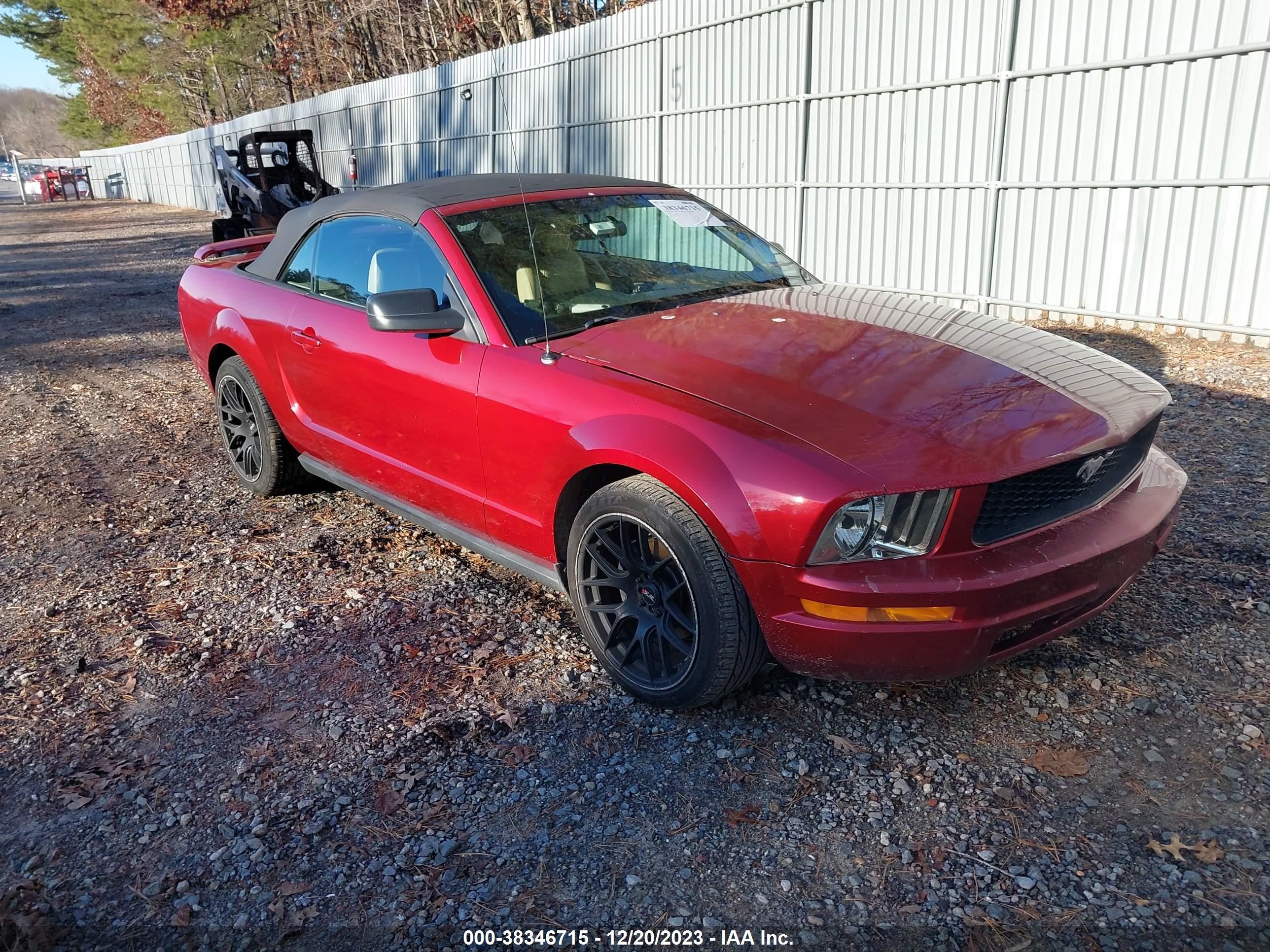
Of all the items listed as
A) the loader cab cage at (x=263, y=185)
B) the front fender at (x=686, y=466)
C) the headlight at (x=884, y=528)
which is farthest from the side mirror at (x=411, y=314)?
the loader cab cage at (x=263, y=185)

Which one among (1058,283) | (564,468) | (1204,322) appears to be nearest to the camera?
(564,468)

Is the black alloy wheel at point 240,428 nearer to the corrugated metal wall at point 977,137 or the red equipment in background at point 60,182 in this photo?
the corrugated metal wall at point 977,137

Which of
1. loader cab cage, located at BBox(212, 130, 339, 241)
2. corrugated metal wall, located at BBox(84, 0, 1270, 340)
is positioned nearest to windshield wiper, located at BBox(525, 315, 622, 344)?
corrugated metal wall, located at BBox(84, 0, 1270, 340)

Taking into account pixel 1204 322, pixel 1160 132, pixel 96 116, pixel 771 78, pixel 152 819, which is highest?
pixel 96 116

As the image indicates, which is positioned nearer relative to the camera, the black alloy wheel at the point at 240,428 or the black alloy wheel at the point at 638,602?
the black alloy wheel at the point at 638,602

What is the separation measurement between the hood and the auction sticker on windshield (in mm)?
754

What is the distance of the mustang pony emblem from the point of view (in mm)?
2686

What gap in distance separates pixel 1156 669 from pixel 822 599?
142 cm

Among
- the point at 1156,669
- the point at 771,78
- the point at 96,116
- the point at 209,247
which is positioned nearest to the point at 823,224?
the point at 771,78

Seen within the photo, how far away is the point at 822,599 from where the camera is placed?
248 centimetres

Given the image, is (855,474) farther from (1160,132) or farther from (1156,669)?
(1160,132)

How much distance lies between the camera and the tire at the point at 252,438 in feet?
15.8

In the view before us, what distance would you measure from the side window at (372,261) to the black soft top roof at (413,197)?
0.06m

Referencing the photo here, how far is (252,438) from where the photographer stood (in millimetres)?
5051
